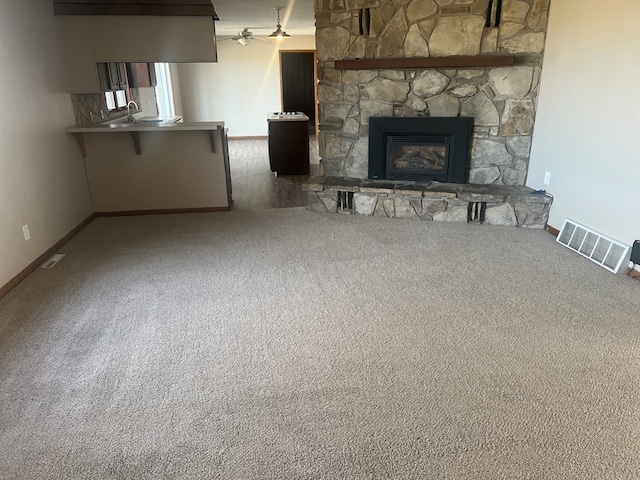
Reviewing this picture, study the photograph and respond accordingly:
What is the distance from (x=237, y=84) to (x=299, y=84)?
298cm

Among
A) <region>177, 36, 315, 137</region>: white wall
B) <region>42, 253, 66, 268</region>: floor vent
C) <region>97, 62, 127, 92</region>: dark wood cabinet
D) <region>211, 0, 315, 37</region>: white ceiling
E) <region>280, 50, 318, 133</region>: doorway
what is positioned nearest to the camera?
<region>42, 253, 66, 268</region>: floor vent

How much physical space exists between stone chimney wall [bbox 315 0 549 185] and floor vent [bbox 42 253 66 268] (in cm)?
279

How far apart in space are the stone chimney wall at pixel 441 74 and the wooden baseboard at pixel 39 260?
8.65 ft

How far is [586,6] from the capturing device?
362 cm

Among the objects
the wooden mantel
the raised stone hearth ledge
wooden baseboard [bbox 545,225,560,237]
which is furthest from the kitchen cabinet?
wooden baseboard [bbox 545,225,560,237]

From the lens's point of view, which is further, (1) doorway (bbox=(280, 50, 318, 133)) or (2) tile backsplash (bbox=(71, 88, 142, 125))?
(1) doorway (bbox=(280, 50, 318, 133))

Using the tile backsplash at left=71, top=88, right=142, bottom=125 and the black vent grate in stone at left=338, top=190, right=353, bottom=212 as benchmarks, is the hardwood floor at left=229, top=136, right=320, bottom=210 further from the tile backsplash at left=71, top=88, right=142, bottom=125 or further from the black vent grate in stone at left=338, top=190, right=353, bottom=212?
the tile backsplash at left=71, top=88, right=142, bottom=125

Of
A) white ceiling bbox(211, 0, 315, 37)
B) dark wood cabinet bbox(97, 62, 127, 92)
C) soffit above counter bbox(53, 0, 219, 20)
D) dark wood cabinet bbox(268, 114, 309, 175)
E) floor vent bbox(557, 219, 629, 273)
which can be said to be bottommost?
floor vent bbox(557, 219, 629, 273)

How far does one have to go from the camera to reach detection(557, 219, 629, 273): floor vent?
3.31 meters

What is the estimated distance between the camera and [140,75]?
6.73m

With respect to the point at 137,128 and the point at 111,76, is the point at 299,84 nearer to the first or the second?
the point at 111,76

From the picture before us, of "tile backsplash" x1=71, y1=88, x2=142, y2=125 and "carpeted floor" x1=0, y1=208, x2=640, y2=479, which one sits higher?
"tile backsplash" x1=71, y1=88, x2=142, y2=125

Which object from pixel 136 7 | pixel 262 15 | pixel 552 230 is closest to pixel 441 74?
pixel 552 230

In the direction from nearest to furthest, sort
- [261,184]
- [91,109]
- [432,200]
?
[432,200] → [91,109] → [261,184]
